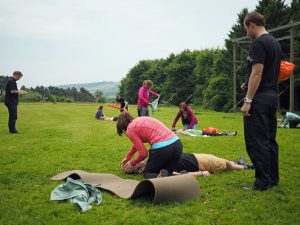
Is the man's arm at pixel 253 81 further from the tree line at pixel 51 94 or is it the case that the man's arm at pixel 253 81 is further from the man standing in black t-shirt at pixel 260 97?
the tree line at pixel 51 94

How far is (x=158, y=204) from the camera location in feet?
15.5

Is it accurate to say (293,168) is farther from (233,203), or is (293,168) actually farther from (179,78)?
(179,78)

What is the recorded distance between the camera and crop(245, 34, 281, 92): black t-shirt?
5102 mm

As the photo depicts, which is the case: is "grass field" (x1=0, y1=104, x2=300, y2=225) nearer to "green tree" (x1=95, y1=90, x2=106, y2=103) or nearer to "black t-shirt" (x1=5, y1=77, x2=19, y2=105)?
"black t-shirt" (x1=5, y1=77, x2=19, y2=105)

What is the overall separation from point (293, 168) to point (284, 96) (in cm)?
2645

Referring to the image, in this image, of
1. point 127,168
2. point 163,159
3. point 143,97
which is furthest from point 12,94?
point 163,159

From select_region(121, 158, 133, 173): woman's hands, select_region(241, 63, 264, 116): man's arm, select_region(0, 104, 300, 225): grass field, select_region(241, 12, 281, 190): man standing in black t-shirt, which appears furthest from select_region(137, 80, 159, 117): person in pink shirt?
select_region(241, 63, 264, 116): man's arm

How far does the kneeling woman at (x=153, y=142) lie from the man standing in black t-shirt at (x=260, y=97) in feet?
4.10

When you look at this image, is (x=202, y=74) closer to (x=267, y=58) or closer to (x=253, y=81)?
(x=267, y=58)

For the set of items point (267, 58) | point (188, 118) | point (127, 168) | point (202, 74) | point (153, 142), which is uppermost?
point (202, 74)

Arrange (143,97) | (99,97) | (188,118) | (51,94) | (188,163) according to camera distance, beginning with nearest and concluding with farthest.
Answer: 1. (188,163)
2. (188,118)
3. (143,97)
4. (51,94)
5. (99,97)

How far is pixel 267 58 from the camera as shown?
5203 millimetres

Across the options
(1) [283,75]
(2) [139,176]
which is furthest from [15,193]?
(1) [283,75]

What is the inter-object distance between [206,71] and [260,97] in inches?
1807
